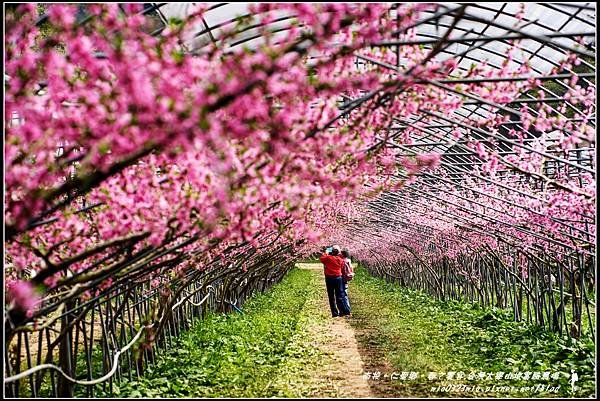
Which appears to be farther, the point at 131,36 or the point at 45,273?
the point at 45,273

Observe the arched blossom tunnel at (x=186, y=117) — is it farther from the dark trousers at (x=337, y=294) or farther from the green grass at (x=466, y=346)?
the dark trousers at (x=337, y=294)

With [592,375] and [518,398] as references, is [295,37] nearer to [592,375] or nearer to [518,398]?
[518,398]

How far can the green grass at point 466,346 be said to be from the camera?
30.7 ft

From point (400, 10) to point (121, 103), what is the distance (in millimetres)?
2289

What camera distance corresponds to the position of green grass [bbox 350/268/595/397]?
30.7ft

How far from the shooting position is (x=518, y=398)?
8438mm

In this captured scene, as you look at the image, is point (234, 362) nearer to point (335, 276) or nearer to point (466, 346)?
point (466, 346)

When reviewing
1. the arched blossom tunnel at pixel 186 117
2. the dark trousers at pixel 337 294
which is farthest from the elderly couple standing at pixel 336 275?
the arched blossom tunnel at pixel 186 117

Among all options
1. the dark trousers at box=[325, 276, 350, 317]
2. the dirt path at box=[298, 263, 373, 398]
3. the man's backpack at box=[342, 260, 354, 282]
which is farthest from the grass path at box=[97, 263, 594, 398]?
the man's backpack at box=[342, 260, 354, 282]

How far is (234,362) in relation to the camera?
36.1 feet

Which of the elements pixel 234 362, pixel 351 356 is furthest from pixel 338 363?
pixel 234 362

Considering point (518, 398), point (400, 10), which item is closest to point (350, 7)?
point (400, 10)

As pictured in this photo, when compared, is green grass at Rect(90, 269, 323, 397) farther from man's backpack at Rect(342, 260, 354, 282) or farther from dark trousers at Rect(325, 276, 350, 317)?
man's backpack at Rect(342, 260, 354, 282)

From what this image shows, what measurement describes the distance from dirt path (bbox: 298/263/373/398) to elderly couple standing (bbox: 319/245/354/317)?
53 centimetres
